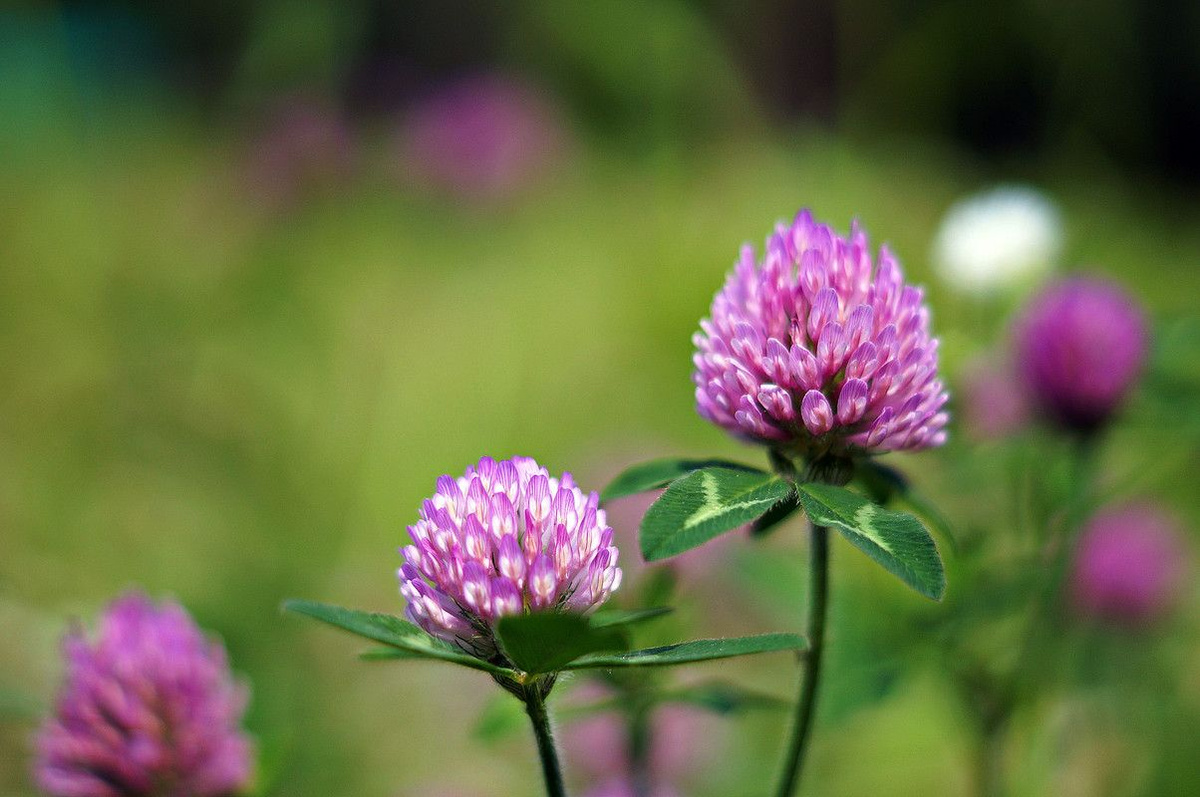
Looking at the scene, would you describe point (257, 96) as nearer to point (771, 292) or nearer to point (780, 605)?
point (780, 605)

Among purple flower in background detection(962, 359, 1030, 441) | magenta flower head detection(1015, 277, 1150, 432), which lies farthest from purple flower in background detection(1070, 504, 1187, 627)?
magenta flower head detection(1015, 277, 1150, 432)

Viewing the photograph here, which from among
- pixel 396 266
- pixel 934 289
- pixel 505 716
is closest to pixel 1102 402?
pixel 505 716

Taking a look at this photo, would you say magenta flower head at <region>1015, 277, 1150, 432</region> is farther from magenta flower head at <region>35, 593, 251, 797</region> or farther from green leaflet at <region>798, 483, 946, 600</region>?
magenta flower head at <region>35, 593, 251, 797</region>

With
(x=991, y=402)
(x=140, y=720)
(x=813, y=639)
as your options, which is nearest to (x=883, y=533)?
(x=813, y=639)

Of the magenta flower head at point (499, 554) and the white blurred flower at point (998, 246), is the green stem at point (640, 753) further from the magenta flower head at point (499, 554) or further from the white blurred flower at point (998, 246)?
the white blurred flower at point (998, 246)

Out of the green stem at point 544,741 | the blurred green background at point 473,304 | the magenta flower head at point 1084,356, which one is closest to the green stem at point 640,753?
the blurred green background at point 473,304

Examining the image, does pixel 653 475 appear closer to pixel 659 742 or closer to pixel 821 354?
pixel 821 354
